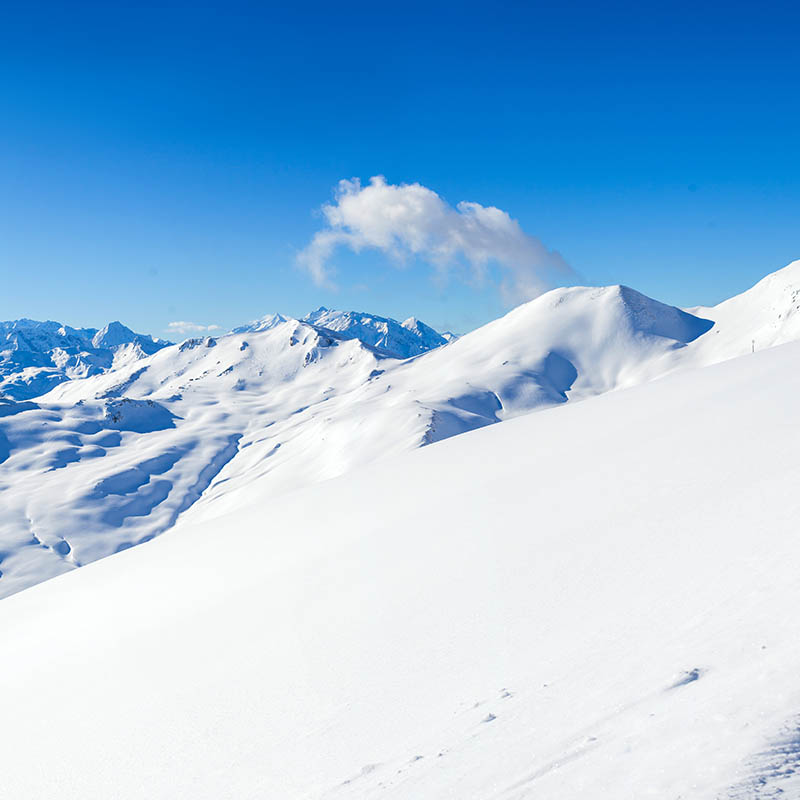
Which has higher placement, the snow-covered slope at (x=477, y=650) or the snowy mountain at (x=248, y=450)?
the snowy mountain at (x=248, y=450)

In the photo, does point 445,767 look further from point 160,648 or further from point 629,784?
point 160,648

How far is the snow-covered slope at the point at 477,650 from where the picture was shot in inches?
206

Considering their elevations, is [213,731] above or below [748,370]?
below

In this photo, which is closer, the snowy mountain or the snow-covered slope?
the snow-covered slope

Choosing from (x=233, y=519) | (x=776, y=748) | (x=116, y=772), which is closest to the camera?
(x=776, y=748)

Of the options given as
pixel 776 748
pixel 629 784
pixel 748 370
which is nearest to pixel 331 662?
pixel 629 784

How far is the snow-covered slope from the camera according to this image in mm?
5242

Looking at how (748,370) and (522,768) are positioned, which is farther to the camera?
(748,370)

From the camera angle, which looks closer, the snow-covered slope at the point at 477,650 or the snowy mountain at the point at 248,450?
the snow-covered slope at the point at 477,650

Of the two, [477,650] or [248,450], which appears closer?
[477,650]

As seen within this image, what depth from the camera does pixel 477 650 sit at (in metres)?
7.47

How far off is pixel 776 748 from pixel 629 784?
1.16m

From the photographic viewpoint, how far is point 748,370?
19.9 m

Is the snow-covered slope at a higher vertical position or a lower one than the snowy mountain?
lower
